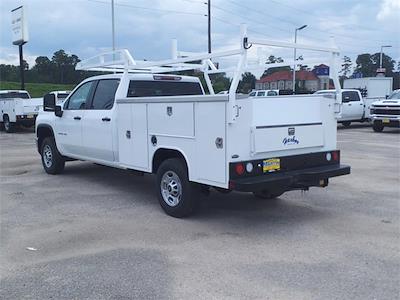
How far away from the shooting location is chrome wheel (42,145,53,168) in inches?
388

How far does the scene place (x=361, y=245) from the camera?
17.6 feet

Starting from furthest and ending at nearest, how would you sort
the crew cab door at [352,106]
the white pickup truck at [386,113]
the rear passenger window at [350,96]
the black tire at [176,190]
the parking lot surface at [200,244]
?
the rear passenger window at [350,96] < the crew cab door at [352,106] < the white pickup truck at [386,113] < the black tire at [176,190] < the parking lot surface at [200,244]

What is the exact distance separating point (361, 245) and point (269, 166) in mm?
1418

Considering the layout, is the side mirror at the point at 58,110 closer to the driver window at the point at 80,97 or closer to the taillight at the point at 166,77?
the driver window at the point at 80,97

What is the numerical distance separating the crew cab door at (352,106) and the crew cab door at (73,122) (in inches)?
673

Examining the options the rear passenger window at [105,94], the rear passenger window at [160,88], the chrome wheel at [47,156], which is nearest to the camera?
the rear passenger window at [160,88]

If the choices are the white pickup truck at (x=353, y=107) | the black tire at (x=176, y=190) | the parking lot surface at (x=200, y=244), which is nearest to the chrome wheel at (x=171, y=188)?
the black tire at (x=176, y=190)

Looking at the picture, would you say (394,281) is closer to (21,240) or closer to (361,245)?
(361,245)

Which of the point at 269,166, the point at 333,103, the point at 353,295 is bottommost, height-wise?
the point at 353,295

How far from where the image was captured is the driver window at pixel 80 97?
859 centimetres

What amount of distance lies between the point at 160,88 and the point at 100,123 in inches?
46.3

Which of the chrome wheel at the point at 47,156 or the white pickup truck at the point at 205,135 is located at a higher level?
the white pickup truck at the point at 205,135

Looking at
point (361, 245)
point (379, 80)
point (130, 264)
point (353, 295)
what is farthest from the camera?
point (379, 80)

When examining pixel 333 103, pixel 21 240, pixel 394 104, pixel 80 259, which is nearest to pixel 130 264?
pixel 80 259
